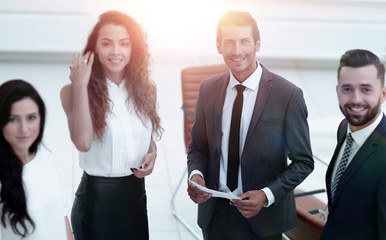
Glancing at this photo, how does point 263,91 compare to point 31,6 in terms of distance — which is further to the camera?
point 31,6

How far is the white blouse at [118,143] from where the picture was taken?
2328mm

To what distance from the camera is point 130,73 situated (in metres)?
2.43

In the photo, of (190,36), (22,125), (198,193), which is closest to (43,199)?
(22,125)

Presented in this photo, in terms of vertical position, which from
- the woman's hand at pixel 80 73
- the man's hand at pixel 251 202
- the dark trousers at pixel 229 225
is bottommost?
the dark trousers at pixel 229 225

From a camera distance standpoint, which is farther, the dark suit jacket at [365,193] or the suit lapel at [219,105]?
the suit lapel at [219,105]

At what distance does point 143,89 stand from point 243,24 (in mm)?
559

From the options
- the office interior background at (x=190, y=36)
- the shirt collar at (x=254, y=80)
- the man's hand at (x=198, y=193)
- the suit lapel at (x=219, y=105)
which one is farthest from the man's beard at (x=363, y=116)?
the office interior background at (x=190, y=36)

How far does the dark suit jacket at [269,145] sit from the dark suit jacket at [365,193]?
0.30 m

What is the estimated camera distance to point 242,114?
2.28 meters

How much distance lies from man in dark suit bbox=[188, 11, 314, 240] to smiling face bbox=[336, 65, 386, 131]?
29 centimetres

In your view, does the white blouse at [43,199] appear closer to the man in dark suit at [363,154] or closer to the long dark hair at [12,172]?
the long dark hair at [12,172]

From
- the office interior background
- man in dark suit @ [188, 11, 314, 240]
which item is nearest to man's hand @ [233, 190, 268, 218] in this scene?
man in dark suit @ [188, 11, 314, 240]

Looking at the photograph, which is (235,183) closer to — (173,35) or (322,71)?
(173,35)

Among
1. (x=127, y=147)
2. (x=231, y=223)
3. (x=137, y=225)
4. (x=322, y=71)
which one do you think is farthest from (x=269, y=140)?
(x=322, y=71)
